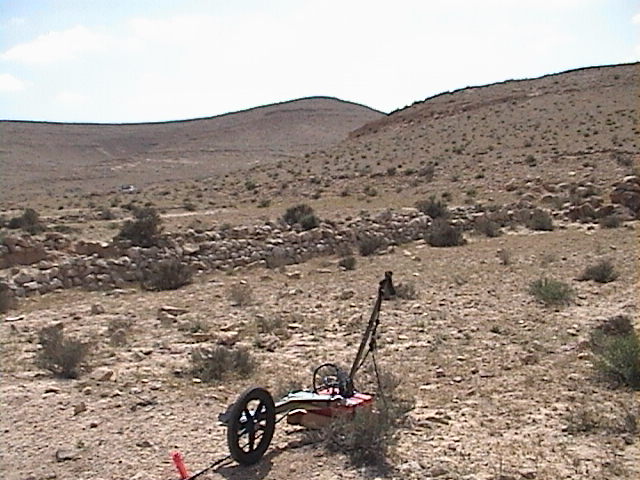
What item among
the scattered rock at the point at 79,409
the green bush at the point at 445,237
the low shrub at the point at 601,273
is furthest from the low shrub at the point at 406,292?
the green bush at the point at 445,237

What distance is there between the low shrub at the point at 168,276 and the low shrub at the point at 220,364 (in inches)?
233

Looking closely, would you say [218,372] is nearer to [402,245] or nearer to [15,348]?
[15,348]

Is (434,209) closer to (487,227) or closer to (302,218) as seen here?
(487,227)


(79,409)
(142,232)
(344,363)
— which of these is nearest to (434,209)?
(142,232)

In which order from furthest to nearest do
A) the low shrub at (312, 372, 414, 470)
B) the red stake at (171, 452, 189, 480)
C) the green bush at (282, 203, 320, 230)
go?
the green bush at (282, 203, 320, 230) → the low shrub at (312, 372, 414, 470) → the red stake at (171, 452, 189, 480)

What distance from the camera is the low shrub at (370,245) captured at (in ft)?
56.2

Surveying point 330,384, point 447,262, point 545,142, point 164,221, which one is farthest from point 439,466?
point 545,142

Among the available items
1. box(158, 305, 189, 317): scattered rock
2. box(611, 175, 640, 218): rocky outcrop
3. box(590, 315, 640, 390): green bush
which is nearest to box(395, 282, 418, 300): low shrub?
box(158, 305, 189, 317): scattered rock

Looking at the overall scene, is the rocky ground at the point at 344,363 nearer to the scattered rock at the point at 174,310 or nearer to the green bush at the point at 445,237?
the scattered rock at the point at 174,310

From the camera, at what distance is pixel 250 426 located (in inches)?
209

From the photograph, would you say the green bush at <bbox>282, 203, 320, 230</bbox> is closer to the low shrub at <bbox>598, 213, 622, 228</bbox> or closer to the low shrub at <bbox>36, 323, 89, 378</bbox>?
the low shrub at <bbox>598, 213, 622, 228</bbox>

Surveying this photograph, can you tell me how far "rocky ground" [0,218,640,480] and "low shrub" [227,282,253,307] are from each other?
0.56ft

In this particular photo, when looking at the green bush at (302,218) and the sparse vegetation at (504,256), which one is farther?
the green bush at (302,218)

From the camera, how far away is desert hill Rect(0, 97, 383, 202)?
62.6m
